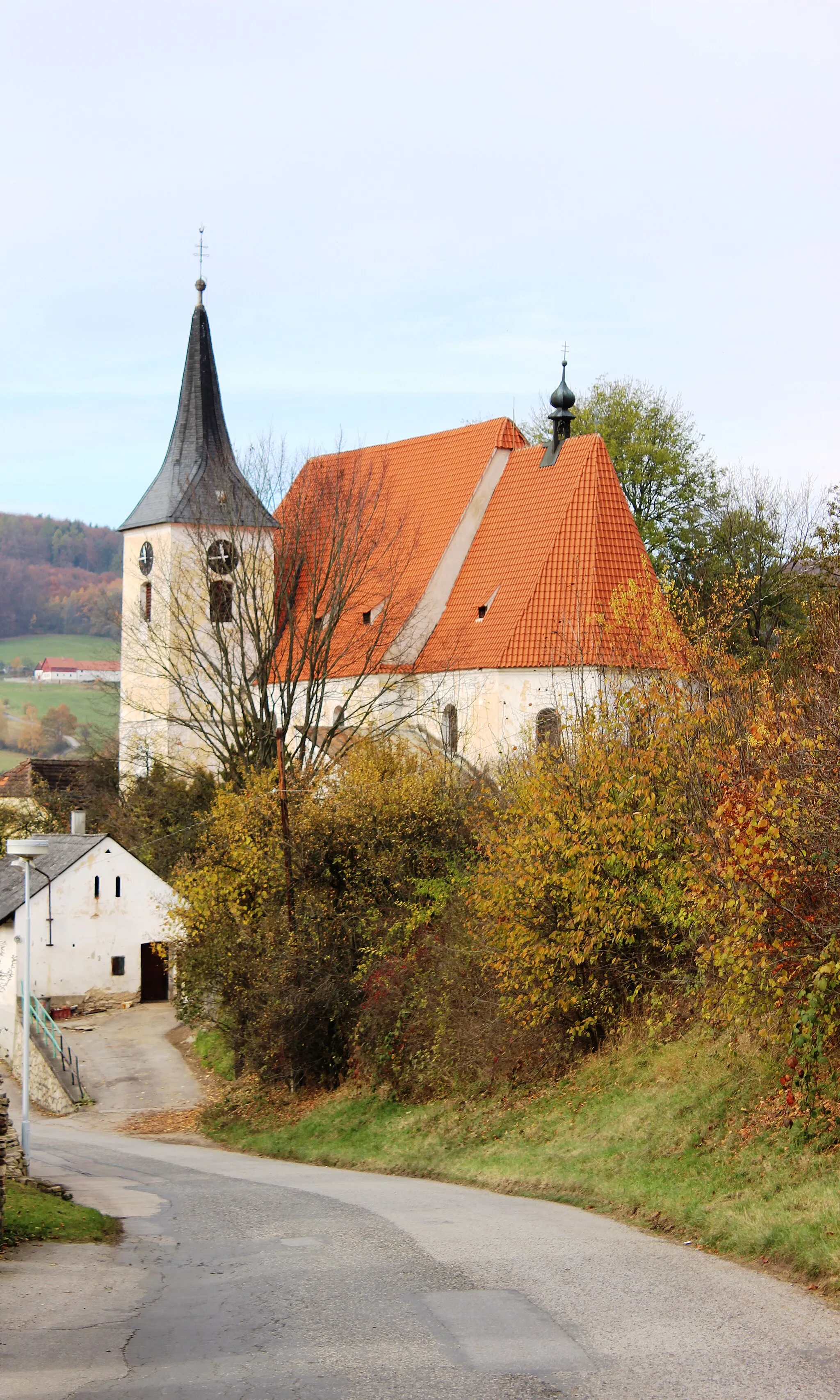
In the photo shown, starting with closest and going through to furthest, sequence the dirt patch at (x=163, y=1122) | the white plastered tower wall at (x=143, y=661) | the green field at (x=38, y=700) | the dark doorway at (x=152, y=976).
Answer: the dirt patch at (x=163, y=1122) < the dark doorway at (x=152, y=976) < the white plastered tower wall at (x=143, y=661) < the green field at (x=38, y=700)

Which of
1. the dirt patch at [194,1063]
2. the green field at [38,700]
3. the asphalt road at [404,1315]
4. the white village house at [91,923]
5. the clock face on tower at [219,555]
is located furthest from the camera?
the green field at [38,700]

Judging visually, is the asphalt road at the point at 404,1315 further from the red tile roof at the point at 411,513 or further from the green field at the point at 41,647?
the green field at the point at 41,647

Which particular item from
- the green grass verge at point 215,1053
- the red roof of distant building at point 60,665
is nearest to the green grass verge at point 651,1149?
the green grass verge at point 215,1053

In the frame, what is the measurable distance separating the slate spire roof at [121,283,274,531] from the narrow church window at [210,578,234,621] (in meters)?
4.72

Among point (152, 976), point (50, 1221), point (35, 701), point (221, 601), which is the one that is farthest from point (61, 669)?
point (50, 1221)

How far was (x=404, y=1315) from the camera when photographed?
8797mm

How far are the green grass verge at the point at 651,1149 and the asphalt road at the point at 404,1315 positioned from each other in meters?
0.50

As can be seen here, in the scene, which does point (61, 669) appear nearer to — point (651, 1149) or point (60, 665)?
point (60, 665)

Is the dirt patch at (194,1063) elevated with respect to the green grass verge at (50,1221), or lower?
lower

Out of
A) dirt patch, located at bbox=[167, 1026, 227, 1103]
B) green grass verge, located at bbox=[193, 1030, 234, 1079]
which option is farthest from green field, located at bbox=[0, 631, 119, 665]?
green grass verge, located at bbox=[193, 1030, 234, 1079]

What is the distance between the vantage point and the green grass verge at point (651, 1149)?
11156 mm

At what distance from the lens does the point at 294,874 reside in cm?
2602

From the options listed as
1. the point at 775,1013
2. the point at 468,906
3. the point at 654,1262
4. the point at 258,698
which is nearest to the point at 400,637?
the point at 258,698

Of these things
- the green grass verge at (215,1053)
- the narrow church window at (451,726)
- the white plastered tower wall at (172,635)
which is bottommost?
the green grass verge at (215,1053)
